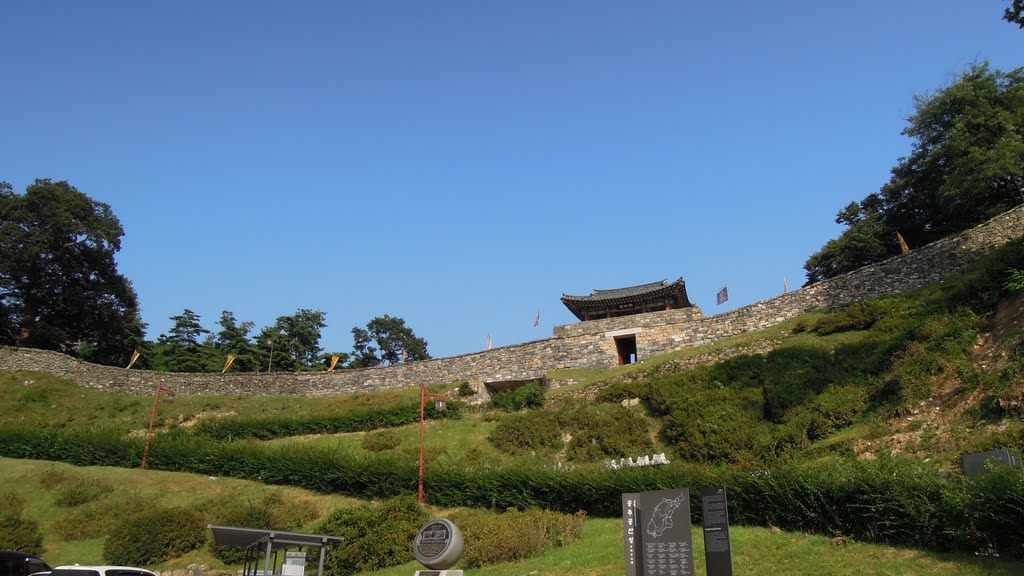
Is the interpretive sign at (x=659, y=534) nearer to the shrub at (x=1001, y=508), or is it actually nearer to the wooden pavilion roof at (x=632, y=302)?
the shrub at (x=1001, y=508)

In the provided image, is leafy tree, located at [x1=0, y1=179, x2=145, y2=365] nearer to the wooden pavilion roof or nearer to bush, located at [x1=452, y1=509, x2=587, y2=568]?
the wooden pavilion roof

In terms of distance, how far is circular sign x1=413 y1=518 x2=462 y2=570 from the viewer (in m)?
11.5

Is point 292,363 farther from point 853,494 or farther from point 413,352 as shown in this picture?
point 853,494

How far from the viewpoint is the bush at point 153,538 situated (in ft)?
57.4

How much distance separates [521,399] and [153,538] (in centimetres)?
1597

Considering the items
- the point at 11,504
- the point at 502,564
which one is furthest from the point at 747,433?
the point at 11,504

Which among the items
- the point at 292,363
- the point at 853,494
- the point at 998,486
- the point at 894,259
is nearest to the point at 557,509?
the point at 853,494

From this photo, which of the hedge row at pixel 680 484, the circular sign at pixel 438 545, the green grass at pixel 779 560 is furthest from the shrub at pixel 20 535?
the circular sign at pixel 438 545

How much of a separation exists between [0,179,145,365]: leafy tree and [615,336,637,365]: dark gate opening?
114 ft

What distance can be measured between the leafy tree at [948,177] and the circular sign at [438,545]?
28.6 meters

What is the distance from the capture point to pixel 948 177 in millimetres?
31688

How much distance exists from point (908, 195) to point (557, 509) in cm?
3334

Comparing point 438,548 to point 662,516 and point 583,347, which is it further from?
point 583,347

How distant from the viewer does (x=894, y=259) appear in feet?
96.8
